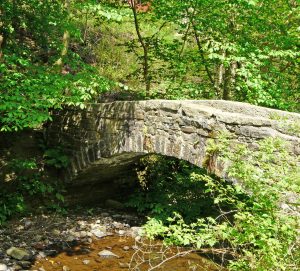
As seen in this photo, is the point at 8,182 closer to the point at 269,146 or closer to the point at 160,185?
the point at 160,185

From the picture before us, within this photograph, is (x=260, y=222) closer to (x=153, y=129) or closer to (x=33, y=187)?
(x=153, y=129)

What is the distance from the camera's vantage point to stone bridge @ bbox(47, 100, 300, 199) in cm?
465

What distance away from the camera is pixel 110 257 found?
6469 mm

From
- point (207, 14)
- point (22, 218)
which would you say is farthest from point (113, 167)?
point (207, 14)

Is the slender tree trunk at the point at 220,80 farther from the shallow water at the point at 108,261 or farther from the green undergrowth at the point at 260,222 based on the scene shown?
the green undergrowth at the point at 260,222

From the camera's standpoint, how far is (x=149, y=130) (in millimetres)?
6266

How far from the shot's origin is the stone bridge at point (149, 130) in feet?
15.3

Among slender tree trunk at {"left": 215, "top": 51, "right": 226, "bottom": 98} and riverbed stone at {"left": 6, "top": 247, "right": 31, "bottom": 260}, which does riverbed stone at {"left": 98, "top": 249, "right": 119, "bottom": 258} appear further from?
slender tree trunk at {"left": 215, "top": 51, "right": 226, "bottom": 98}

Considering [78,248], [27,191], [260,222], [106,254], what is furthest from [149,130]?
[260,222]

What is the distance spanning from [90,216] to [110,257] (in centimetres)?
Answer: 186

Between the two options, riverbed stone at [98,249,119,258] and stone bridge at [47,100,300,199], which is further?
riverbed stone at [98,249,119,258]

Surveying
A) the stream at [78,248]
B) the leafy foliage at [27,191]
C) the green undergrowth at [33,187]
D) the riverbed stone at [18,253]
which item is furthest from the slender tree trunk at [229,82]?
the riverbed stone at [18,253]

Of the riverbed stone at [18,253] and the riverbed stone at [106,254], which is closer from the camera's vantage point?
the riverbed stone at [18,253]

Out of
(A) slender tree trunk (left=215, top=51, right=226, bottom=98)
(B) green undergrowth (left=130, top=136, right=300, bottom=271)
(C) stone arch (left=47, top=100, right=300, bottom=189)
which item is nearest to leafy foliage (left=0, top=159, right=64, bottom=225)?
(C) stone arch (left=47, top=100, right=300, bottom=189)
